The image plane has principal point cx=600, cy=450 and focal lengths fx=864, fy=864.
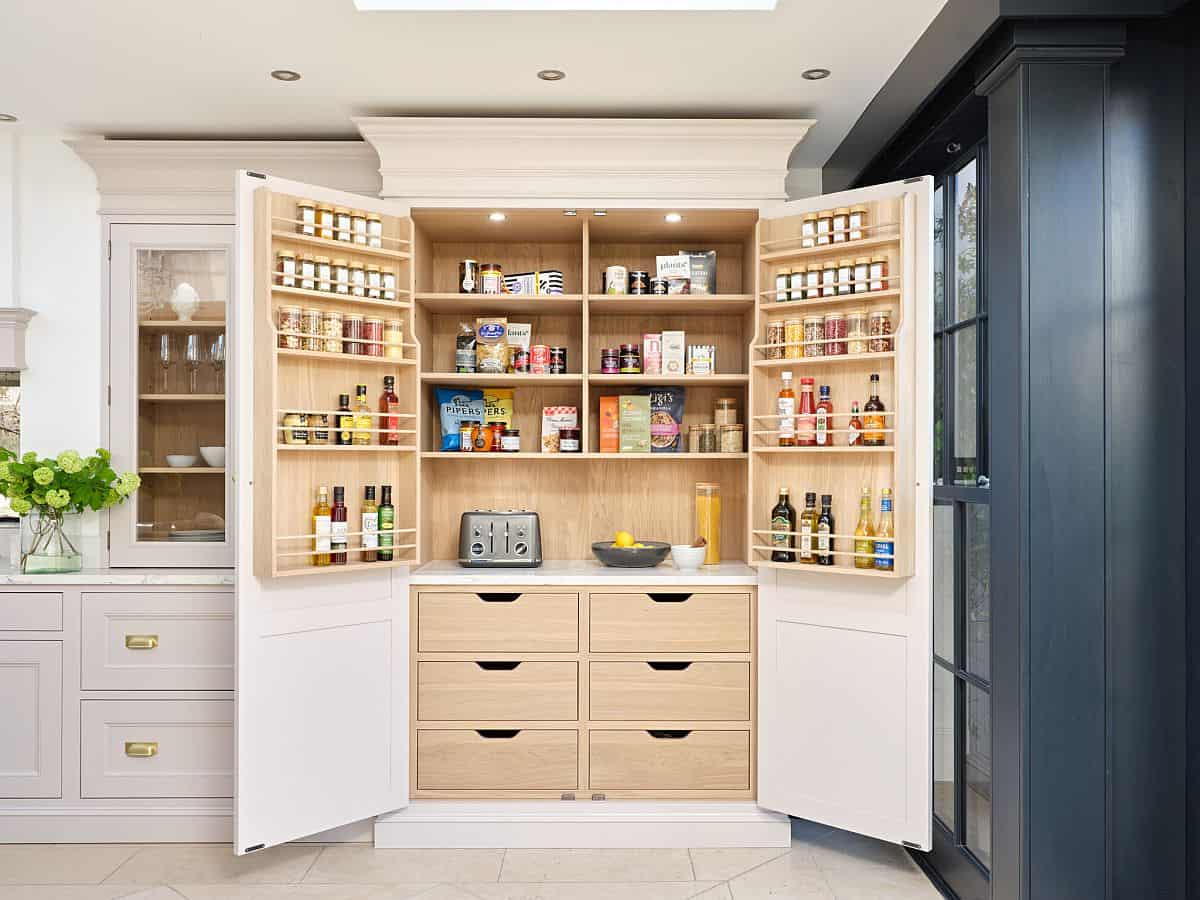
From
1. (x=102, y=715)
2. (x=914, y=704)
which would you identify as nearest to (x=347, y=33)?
(x=102, y=715)

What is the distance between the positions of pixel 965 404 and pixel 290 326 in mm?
2151

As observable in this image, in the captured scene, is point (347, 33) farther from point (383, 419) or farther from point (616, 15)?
point (383, 419)

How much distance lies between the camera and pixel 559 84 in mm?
2824

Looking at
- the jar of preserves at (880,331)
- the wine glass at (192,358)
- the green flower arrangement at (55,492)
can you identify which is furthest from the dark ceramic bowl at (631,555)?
the green flower arrangement at (55,492)

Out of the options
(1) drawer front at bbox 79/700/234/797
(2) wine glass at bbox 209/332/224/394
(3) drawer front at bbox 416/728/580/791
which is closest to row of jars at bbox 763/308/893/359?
(3) drawer front at bbox 416/728/580/791

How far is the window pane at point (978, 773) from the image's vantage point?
2508 mm

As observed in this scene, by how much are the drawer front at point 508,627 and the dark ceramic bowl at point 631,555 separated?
23 centimetres

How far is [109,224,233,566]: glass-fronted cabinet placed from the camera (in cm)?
326

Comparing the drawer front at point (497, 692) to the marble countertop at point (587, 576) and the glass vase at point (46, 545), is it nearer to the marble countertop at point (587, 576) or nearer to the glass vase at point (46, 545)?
A: the marble countertop at point (587, 576)

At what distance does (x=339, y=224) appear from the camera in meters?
2.88

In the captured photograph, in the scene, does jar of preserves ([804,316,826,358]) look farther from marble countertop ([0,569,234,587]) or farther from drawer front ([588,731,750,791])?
marble countertop ([0,569,234,587])

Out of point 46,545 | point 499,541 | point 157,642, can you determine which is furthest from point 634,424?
point 46,545

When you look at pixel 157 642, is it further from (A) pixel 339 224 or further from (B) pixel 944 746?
(B) pixel 944 746

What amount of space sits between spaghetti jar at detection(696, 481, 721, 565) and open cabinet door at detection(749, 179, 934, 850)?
30 cm
